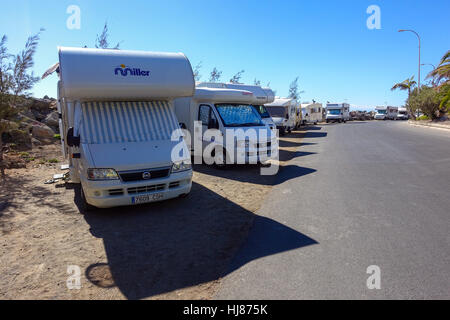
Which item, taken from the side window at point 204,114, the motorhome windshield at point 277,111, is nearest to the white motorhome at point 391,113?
the motorhome windshield at point 277,111

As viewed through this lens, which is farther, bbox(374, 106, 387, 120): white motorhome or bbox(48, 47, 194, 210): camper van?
bbox(374, 106, 387, 120): white motorhome

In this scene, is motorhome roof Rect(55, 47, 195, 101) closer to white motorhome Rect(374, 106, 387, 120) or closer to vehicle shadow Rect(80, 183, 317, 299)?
vehicle shadow Rect(80, 183, 317, 299)

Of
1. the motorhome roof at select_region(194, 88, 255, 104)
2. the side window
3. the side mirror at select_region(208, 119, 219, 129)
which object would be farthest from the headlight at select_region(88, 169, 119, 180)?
the motorhome roof at select_region(194, 88, 255, 104)

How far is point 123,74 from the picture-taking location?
6.66 m

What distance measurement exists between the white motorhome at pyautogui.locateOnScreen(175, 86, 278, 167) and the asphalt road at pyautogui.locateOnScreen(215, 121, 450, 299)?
1960 millimetres

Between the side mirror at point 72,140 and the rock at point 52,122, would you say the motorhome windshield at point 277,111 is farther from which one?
the side mirror at point 72,140

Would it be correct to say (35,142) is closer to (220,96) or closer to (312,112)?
(220,96)

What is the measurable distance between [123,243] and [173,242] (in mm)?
734

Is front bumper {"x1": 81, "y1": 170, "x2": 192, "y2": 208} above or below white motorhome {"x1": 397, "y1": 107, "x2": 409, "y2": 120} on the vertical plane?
below

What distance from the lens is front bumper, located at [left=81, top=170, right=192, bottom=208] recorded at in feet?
19.4

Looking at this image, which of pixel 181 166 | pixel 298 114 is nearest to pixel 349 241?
pixel 181 166

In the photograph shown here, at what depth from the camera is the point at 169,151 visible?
21.9 ft

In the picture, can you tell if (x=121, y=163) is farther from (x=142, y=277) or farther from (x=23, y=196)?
(x=23, y=196)
